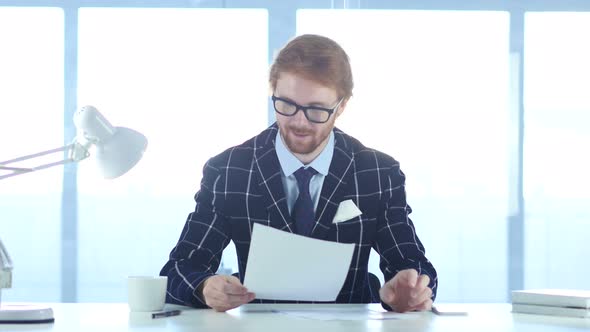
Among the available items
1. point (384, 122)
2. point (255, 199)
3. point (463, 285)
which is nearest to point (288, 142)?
point (255, 199)

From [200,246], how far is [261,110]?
6.40 ft

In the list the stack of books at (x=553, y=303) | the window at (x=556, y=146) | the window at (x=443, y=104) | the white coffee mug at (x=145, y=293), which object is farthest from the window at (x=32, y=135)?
the stack of books at (x=553, y=303)

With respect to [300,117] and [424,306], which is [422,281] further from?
[300,117]

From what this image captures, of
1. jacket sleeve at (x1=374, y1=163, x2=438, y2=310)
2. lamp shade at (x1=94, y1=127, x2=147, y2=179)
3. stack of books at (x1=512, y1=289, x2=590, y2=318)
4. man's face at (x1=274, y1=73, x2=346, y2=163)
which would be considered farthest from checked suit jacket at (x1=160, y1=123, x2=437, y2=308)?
lamp shade at (x1=94, y1=127, x2=147, y2=179)

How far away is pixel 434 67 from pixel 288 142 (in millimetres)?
2032

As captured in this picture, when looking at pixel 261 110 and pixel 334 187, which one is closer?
pixel 334 187

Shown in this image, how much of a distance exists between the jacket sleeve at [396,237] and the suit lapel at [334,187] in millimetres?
123

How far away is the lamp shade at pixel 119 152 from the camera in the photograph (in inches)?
71.3

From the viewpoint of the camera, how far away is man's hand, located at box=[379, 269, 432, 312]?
6.51 ft

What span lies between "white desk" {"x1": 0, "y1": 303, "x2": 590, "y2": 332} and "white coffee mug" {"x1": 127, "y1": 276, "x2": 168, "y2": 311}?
1.3 inches

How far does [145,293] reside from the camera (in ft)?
6.29

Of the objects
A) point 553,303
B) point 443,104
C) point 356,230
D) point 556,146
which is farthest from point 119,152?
point 556,146

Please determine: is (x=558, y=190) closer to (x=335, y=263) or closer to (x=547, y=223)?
(x=547, y=223)

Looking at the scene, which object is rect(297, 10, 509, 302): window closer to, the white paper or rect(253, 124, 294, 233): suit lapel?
rect(253, 124, 294, 233): suit lapel
